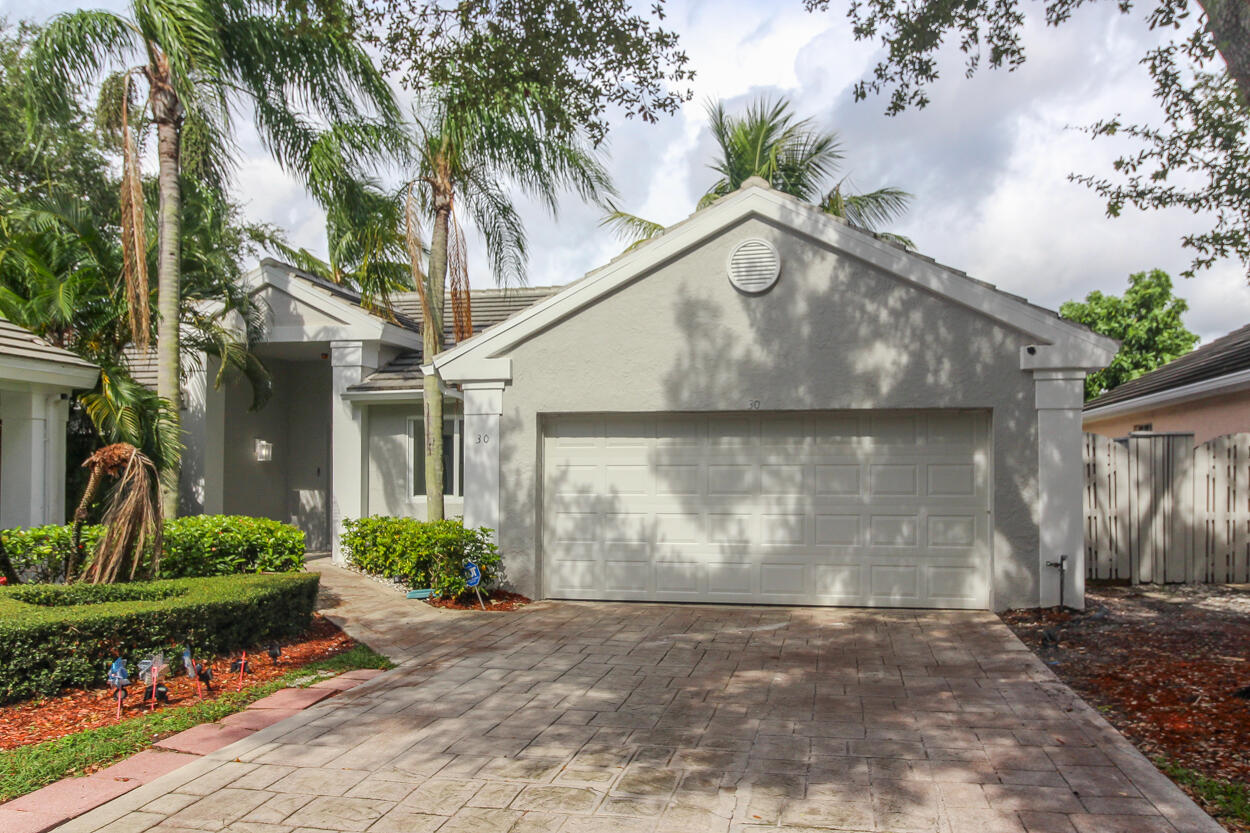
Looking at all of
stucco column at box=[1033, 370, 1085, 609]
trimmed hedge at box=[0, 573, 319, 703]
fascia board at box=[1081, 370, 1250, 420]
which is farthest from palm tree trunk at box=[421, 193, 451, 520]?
fascia board at box=[1081, 370, 1250, 420]

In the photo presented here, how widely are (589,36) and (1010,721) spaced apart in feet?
23.8

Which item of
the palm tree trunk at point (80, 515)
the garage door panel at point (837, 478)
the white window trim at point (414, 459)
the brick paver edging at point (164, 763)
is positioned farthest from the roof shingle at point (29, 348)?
the garage door panel at point (837, 478)

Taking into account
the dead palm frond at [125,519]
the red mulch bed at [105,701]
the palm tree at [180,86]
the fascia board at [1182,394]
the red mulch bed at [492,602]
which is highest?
the palm tree at [180,86]

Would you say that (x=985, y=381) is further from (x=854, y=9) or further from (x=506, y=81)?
(x=506, y=81)

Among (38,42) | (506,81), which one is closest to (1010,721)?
(506,81)

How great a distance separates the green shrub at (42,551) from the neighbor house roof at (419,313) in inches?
216

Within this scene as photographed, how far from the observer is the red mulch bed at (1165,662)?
18.6 ft

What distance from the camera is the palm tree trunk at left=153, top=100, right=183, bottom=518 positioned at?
11.2 meters

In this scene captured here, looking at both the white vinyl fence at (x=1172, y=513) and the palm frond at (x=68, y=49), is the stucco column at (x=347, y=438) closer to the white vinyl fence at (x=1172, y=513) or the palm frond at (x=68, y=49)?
the palm frond at (x=68, y=49)

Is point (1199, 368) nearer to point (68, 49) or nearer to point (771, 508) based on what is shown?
point (771, 508)

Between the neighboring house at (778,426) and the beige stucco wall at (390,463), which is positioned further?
the beige stucco wall at (390,463)

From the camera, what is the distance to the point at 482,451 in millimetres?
11453

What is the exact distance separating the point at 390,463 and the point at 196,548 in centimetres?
542

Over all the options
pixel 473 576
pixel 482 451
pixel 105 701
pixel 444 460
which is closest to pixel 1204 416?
pixel 482 451
